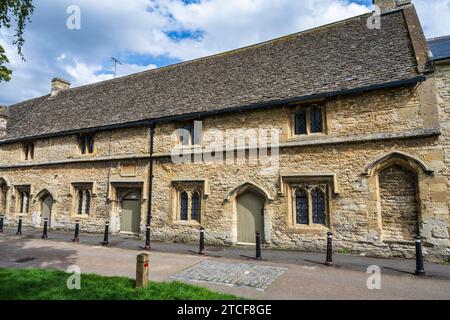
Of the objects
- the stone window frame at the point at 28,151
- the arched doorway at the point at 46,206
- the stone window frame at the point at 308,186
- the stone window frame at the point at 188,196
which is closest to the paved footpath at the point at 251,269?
the stone window frame at the point at 308,186

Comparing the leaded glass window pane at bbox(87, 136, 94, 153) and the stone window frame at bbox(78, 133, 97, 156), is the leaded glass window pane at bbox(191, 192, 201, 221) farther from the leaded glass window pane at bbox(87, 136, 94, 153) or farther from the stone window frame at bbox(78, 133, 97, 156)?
the leaded glass window pane at bbox(87, 136, 94, 153)

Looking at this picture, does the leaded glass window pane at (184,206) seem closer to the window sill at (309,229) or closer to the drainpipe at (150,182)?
the drainpipe at (150,182)

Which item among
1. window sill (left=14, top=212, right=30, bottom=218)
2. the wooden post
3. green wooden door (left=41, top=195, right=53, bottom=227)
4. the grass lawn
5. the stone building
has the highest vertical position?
the stone building

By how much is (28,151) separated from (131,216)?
935 cm

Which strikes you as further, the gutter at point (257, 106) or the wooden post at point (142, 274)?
the gutter at point (257, 106)

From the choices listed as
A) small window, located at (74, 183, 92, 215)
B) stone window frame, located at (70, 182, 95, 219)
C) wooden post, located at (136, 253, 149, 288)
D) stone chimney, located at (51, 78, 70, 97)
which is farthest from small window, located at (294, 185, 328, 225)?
stone chimney, located at (51, 78, 70, 97)

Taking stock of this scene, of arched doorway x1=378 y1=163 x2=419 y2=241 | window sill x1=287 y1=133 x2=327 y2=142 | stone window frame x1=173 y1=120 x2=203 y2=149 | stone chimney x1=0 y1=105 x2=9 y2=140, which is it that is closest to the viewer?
arched doorway x1=378 y1=163 x2=419 y2=241

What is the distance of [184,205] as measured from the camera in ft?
41.0

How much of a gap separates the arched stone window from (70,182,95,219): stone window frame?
5.15m

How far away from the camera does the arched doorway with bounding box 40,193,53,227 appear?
16.3m

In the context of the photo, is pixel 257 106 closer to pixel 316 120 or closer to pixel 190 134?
pixel 316 120

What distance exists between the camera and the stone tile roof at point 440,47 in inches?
348

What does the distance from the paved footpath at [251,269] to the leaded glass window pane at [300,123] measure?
440 centimetres

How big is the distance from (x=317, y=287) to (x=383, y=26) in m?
11.1
